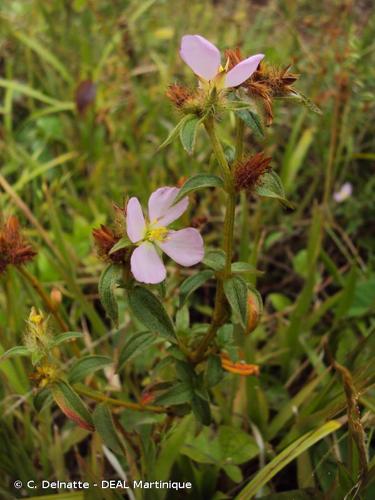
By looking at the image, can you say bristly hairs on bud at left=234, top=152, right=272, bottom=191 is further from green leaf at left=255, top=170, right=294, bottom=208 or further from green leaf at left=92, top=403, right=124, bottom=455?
green leaf at left=92, top=403, right=124, bottom=455

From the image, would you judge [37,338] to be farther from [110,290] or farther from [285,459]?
[285,459]

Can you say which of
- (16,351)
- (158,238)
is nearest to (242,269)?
(158,238)

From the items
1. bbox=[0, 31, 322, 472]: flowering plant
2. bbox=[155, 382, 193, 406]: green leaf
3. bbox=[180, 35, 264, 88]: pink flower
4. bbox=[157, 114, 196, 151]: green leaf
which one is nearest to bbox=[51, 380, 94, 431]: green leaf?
bbox=[0, 31, 322, 472]: flowering plant

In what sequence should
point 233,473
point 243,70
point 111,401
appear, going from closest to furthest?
point 243,70 < point 111,401 < point 233,473

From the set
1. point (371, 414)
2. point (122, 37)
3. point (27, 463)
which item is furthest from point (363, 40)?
point (27, 463)

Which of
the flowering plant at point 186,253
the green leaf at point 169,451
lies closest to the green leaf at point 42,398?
the flowering plant at point 186,253

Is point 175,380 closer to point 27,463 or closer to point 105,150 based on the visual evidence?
point 27,463
